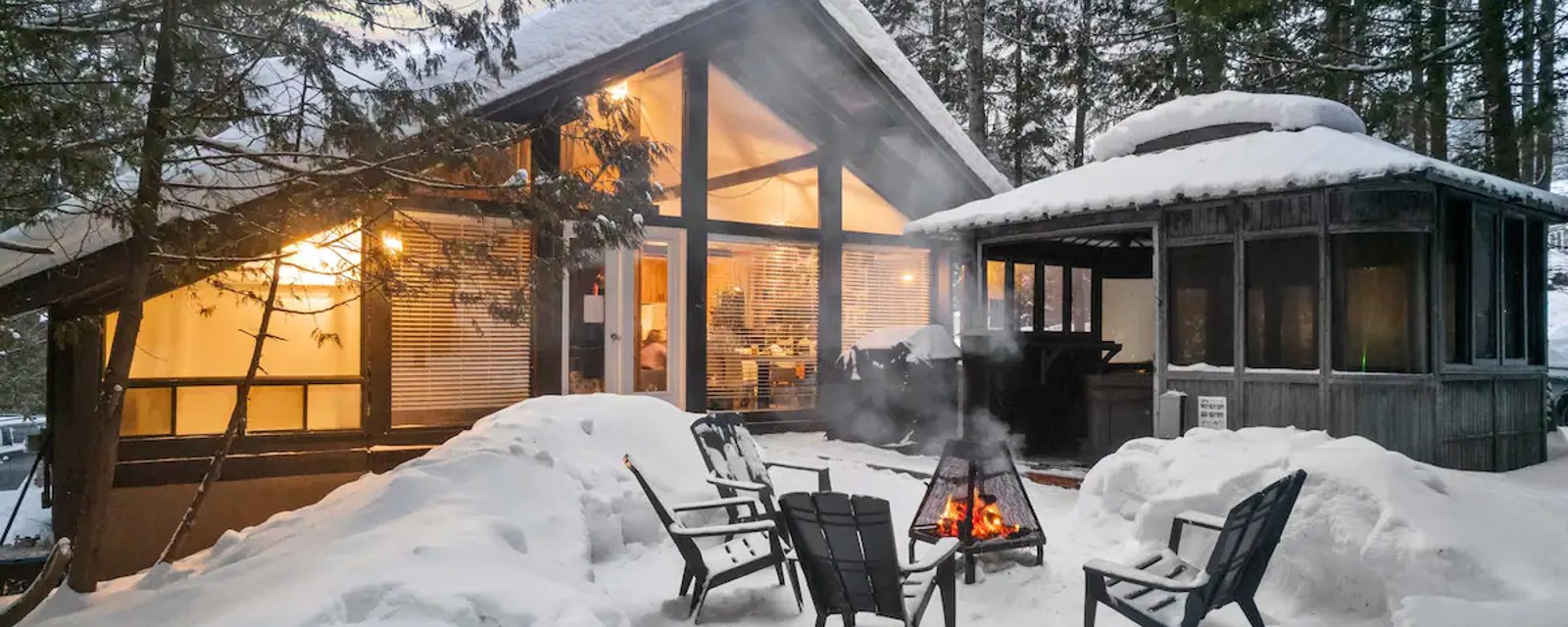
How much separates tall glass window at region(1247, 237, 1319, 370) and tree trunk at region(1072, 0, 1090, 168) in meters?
11.0

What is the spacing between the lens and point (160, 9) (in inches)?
174

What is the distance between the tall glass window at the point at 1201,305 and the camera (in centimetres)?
814

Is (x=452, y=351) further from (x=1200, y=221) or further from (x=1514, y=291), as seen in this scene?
(x=1514, y=291)

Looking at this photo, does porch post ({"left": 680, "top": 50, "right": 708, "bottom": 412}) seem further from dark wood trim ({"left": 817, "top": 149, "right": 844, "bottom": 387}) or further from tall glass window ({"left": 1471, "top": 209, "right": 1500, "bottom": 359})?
tall glass window ({"left": 1471, "top": 209, "right": 1500, "bottom": 359})

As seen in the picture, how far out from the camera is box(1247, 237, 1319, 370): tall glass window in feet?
25.1

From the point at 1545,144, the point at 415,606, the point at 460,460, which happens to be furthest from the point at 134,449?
the point at 1545,144

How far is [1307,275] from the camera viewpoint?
25.2 ft

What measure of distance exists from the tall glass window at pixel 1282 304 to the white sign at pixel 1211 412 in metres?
0.43

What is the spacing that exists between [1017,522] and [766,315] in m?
6.55

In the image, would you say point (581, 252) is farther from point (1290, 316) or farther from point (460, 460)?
point (1290, 316)

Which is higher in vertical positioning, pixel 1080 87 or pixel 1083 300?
pixel 1080 87

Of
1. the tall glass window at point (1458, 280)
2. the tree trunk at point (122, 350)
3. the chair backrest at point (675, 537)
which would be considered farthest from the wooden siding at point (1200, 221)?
the tree trunk at point (122, 350)

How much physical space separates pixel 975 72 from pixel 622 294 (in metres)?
10.7

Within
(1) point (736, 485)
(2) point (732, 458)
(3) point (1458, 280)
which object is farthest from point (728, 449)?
(3) point (1458, 280)
